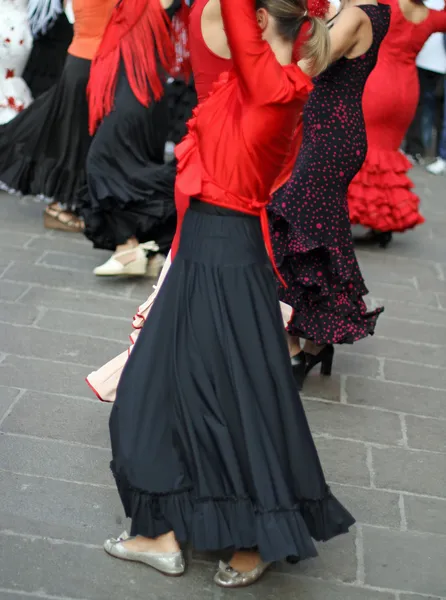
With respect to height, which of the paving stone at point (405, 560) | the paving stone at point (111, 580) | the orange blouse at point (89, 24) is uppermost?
the orange blouse at point (89, 24)

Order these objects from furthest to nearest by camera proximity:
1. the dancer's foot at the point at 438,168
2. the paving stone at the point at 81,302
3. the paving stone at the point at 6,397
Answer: the dancer's foot at the point at 438,168 < the paving stone at the point at 81,302 < the paving stone at the point at 6,397

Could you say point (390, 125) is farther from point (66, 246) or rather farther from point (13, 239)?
point (13, 239)

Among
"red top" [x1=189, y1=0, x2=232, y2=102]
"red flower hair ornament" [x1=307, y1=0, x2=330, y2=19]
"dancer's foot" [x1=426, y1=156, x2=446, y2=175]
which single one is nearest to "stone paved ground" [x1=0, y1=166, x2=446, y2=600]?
"red top" [x1=189, y1=0, x2=232, y2=102]

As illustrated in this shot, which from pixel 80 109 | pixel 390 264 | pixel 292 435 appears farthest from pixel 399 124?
pixel 292 435

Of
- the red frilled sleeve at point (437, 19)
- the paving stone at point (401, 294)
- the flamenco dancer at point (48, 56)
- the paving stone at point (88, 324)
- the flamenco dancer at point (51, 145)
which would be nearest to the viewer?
the paving stone at point (88, 324)

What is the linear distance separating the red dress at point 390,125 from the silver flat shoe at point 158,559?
3.82 metres

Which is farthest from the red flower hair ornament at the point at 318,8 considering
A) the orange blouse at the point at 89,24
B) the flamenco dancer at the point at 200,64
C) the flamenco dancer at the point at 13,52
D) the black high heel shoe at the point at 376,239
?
the flamenco dancer at the point at 13,52

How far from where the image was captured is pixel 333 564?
3168mm

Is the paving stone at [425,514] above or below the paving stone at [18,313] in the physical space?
above

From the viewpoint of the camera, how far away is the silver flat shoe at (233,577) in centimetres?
298

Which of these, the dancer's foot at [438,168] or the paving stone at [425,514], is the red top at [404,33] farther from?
the paving stone at [425,514]

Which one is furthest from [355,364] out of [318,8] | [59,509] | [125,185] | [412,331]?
[318,8]

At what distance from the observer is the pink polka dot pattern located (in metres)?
4.32

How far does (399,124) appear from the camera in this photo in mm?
6473
